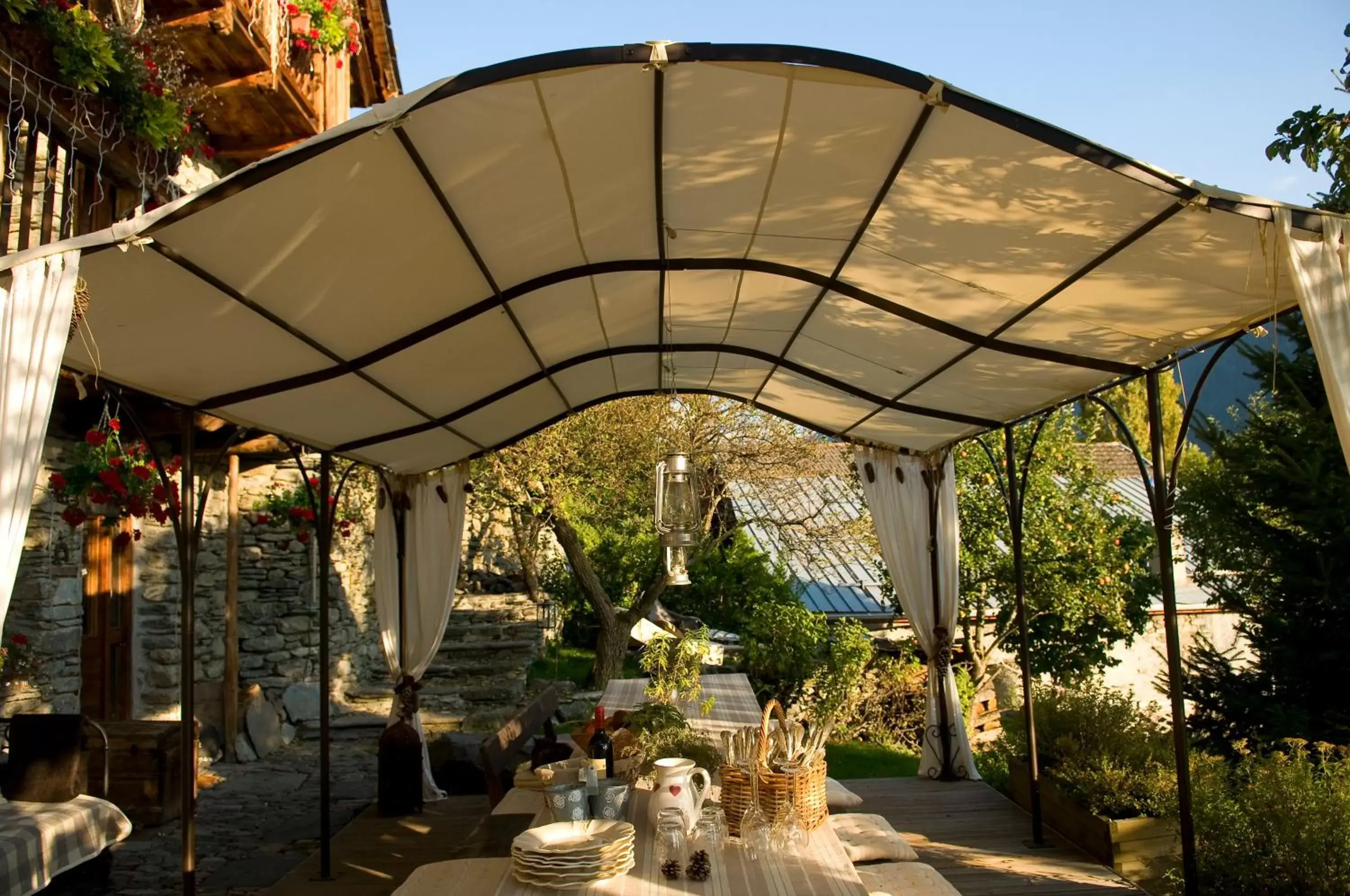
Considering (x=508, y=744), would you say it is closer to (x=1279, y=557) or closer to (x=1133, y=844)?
(x=1133, y=844)

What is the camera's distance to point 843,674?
9203mm

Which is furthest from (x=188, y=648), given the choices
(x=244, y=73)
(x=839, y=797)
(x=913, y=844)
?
(x=244, y=73)

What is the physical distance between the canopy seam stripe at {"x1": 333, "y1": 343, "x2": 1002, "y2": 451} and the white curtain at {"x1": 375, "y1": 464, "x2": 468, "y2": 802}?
1159 millimetres

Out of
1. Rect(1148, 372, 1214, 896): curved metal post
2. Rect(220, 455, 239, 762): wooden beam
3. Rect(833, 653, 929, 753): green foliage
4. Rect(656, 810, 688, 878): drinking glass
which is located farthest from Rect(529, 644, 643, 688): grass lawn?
Rect(656, 810, 688, 878): drinking glass

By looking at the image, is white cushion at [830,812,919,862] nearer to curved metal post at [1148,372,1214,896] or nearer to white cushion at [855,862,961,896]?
white cushion at [855,862,961,896]

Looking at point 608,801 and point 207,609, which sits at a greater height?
point 207,609

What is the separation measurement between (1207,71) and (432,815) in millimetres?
6523

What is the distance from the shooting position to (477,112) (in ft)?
8.82

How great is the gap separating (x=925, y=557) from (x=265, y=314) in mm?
5138

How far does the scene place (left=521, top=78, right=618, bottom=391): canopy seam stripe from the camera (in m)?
2.70

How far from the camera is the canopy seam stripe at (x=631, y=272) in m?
4.23

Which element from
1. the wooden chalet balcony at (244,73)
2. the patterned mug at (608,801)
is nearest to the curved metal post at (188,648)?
the patterned mug at (608,801)

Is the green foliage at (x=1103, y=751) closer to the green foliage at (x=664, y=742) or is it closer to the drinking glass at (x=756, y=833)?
the green foliage at (x=664, y=742)

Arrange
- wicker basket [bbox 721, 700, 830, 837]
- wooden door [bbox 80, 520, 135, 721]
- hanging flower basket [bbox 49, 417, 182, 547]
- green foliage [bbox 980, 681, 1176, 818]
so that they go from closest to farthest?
1. wicker basket [bbox 721, 700, 830, 837]
2. green foliage [bbox 980, 681, 1176, 818]
3. hanging flower basket [bbox 49, 417, 182, 547]
4. wooden door [bbox 80, 520, 135, 721]
